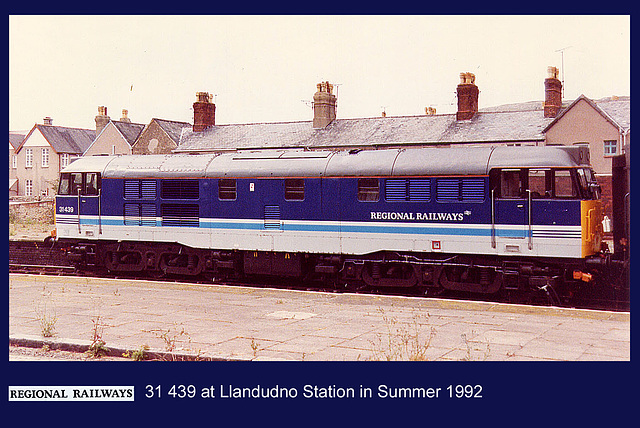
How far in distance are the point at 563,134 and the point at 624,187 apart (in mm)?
24231

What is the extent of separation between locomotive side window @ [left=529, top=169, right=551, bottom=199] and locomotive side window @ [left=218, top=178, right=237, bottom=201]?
7.63m

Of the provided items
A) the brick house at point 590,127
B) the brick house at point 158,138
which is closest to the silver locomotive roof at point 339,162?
the brick house at point 590,127

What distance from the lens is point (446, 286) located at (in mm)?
15031

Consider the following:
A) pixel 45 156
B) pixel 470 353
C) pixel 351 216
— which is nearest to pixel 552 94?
pixel 351 216

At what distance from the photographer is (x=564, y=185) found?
13758mm

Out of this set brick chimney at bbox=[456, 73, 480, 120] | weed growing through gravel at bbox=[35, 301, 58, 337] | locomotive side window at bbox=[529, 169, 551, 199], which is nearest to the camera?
weed growing through gravel at bbox=[35, 301, 58, 337]

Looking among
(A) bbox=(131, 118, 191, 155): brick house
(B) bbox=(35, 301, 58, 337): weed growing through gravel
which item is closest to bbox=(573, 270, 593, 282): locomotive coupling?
(B) bbox=(35, 301, 58, 337): weed growing through gravel

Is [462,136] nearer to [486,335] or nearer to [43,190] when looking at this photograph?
[486,335]

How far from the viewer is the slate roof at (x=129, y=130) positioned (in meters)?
52.1

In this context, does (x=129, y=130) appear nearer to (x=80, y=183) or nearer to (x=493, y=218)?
(x=80, y=183)

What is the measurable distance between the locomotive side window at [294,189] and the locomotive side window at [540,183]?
564 centimetres

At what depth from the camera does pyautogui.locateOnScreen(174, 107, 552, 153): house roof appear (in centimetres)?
3934

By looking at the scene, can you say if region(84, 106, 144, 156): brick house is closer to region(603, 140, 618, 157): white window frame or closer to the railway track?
the railway track

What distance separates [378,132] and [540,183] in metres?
29.2
